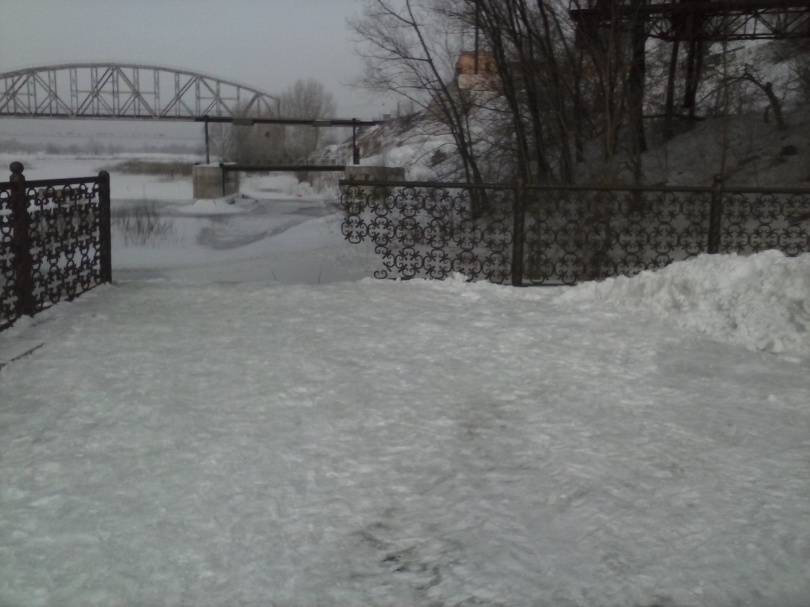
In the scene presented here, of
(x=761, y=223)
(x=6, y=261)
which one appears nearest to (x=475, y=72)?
(x=761, y=223)

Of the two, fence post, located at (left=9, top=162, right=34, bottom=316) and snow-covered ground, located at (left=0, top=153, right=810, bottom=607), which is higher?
fence post, located at (left=9, top=162, right=34, bottom=316)

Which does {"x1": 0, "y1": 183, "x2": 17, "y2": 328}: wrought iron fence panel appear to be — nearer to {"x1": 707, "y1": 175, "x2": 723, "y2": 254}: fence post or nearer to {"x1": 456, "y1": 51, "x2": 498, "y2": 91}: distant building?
{"x1": 707, "y1": 175, "x2": 723, "y2": 254}: fence post

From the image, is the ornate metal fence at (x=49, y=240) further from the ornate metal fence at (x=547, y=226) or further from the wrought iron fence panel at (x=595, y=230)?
the wrought iron fence panel at (x=595, y=230)

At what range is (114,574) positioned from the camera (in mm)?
2814

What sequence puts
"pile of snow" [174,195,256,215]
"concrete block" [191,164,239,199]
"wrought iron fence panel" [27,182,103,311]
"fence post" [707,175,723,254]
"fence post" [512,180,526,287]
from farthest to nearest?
"concrete block" [191,164,239,199] → "pile of snow" [174,195,256,215] → "fence post" [512,180,526,287] → "fence post" [707,175,723,254] → "wrought iron fence panel" [27,182,103,311]

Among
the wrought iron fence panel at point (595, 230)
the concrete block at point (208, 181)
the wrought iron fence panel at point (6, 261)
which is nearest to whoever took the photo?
the wrought iron fence panel at point (6, 261)

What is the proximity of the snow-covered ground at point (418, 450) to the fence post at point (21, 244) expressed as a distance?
0.71 feet

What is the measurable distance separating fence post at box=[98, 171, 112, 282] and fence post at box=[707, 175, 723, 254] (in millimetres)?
6571

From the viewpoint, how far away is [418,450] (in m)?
4.07

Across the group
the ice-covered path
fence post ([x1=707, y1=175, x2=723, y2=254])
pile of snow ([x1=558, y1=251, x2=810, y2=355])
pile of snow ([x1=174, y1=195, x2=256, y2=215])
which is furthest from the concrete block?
pile of snow ([x1=558, y1=251, x2=810, y2=355])

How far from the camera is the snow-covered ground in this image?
2885 mm

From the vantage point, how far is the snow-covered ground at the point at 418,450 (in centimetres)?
288

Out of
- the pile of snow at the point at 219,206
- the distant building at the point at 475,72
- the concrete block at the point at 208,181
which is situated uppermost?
the distant building at the point at 475,72

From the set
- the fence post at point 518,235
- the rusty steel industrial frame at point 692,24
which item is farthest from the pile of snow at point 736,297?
the rusty steel industrial frame at point 692,24
